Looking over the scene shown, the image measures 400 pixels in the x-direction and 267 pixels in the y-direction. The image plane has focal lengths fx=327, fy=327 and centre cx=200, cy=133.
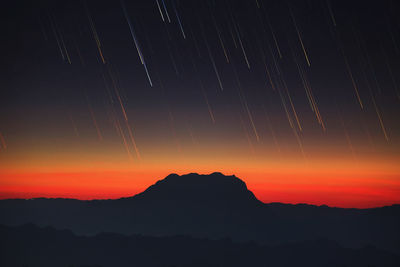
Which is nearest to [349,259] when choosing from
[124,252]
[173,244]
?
[173,244]

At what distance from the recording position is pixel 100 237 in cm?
19112

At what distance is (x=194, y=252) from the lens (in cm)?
18700

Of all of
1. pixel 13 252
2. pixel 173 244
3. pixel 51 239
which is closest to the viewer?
pixel 13 252

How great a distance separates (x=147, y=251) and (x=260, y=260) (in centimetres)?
6766

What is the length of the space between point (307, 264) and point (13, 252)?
528 ft

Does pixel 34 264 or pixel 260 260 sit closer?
pixel 34 264

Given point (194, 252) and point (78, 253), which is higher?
point (78, 253)

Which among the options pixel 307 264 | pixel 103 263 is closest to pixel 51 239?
pixel 103 263

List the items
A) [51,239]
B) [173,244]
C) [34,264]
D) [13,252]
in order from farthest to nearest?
[173,244] < [51,239] < [13,252] < [34,264]

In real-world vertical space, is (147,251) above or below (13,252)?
below

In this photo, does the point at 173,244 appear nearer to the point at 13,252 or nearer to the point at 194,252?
the point at 194,252

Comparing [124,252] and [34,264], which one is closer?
[34,264]

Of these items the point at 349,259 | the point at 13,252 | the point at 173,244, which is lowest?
the point at 349,259

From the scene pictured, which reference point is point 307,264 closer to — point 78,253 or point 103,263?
point 103,263
